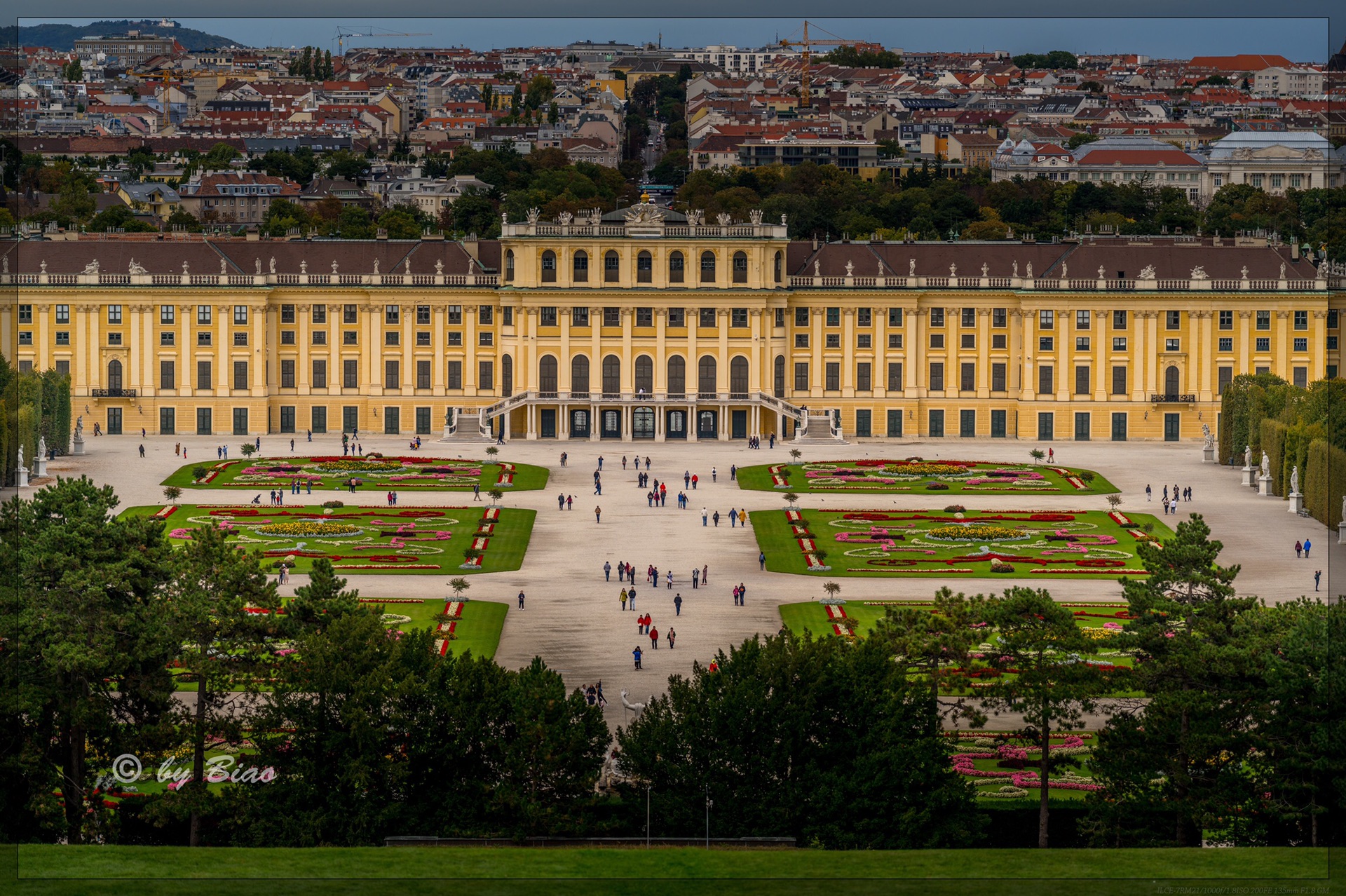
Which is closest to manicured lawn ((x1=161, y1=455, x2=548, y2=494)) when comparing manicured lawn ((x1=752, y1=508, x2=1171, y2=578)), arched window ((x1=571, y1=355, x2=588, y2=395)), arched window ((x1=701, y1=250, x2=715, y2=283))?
manicured lawn ((x1=752, y1=508, x2=1171, y2=578))

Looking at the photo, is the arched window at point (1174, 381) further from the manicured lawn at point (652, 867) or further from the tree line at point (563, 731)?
the manicured lawn at point (652, 867)

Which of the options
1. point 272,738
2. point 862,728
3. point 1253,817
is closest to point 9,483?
point 272,738

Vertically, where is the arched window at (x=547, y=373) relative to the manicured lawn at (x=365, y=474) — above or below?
above

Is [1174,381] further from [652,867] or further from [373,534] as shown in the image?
[652,867]

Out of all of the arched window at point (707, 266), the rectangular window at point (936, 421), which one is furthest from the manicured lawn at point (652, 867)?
the arched window at point (707, 266)

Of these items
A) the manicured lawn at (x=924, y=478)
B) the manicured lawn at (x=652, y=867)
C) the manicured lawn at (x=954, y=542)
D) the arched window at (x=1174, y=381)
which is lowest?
the manicured lawn at (x=954, y=542)

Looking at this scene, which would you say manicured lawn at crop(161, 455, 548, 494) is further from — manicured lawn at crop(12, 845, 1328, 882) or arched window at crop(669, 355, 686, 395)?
manicured lawn at crop(12, 845, 1328, 882)
